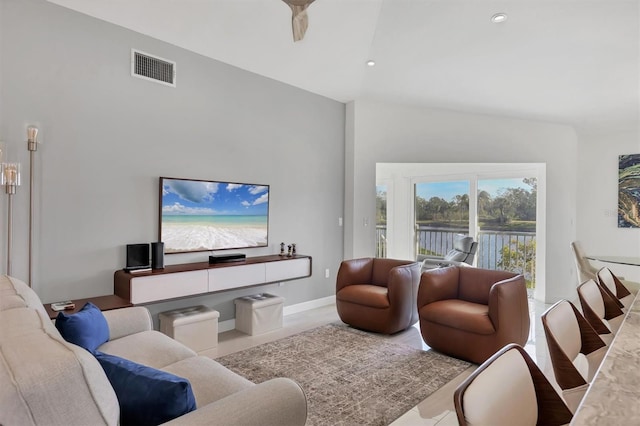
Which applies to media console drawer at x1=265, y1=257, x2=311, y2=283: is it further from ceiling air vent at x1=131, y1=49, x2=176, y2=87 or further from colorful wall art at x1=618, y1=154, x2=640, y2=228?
colorful wall art at x1=618, y1=154, x2=640, y2=228

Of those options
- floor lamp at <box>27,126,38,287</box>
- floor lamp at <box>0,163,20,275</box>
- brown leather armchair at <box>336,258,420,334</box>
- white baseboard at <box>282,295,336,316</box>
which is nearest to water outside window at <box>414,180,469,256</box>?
white baseboard at <box>282,295,336,316</box>

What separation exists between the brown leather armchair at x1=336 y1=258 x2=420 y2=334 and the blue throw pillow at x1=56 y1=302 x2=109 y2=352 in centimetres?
245

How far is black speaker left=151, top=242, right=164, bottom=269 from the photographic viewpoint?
10.8ft

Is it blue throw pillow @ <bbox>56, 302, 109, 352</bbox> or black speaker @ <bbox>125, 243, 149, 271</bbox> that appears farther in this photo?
black speaker @ <bbox>125, 243, 149, 271</bbox>

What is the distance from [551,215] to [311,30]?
4031mm

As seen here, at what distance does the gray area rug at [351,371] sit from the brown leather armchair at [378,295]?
0.18m

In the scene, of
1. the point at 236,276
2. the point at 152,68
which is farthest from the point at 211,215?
the point at 152,68

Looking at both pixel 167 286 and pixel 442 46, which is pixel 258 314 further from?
pixel 442 46

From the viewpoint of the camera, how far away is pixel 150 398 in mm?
1218

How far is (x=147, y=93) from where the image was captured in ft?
11.3

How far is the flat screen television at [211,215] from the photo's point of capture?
3572 mm

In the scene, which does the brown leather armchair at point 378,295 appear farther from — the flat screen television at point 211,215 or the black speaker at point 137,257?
the black speaker at point 137,257

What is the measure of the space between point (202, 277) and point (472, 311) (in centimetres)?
251

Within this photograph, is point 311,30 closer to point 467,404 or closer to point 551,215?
point 467,404
